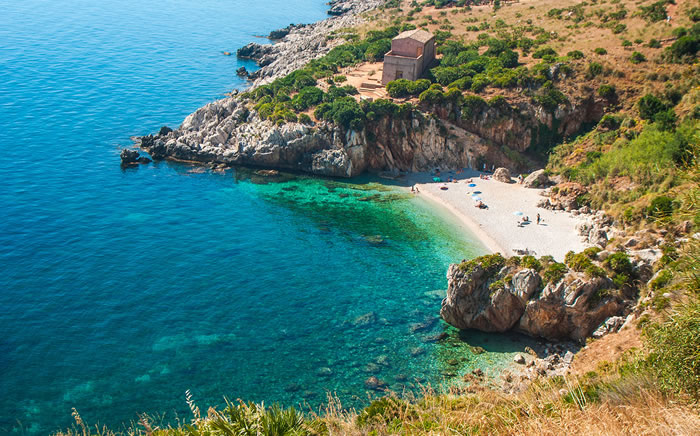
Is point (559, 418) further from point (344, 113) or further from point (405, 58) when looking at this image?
point (405, 58)

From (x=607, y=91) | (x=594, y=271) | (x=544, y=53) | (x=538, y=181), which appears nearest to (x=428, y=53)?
(x=544, y=53)

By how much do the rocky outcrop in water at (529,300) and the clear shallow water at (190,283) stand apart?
1459 mm

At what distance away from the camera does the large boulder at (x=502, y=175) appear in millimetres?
57500

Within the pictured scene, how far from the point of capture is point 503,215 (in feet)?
167

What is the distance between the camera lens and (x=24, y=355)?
109 feet

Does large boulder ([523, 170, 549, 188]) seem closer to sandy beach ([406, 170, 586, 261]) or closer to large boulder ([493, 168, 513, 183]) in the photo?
sandy beach ([406, 170, 586, 261])

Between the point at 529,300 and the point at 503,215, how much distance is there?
701 inches

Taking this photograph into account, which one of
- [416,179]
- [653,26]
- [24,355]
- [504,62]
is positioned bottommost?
[24,355]

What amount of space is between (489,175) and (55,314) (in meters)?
46.4

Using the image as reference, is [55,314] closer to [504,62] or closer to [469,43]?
[504,62]

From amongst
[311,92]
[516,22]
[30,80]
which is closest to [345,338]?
[311,92]

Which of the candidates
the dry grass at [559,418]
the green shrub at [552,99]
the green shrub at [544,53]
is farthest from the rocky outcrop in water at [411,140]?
the dry grass at [559,418]

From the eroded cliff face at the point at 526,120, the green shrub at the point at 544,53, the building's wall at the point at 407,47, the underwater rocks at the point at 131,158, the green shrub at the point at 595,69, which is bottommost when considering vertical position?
the underwater rocks at the point at 131,158

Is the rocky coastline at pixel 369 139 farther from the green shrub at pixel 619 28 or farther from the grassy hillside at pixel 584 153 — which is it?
the green shrub at pixel 619 28
